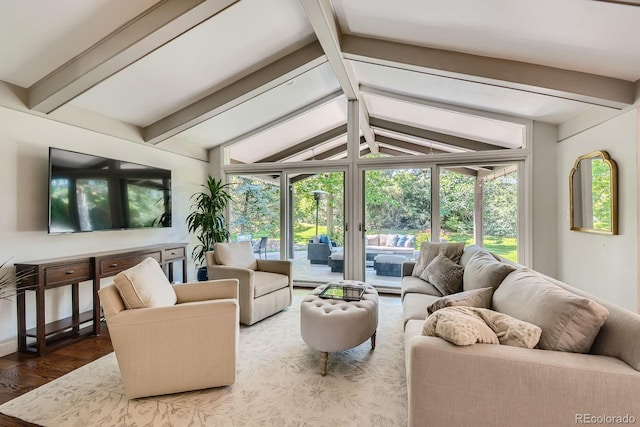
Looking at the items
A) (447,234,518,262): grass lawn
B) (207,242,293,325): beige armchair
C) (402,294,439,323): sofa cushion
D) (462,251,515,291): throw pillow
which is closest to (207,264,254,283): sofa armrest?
(207,242,293,325): beige armchair

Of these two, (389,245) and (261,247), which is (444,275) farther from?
(261,247)

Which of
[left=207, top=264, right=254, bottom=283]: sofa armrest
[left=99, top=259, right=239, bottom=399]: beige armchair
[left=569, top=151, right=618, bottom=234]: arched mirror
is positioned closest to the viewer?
[left=99, top=259, right=239, bottom=399]: beige armchair

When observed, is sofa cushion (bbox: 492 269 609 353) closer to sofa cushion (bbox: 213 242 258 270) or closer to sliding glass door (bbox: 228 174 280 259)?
sofa cushion (bbox: 213 242 258 270)

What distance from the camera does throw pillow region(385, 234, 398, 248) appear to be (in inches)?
187

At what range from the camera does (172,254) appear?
4.05 meters

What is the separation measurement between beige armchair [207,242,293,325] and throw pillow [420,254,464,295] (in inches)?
65.7

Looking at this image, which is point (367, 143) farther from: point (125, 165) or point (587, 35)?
point (125, 165)

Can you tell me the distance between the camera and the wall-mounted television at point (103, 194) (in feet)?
9.80

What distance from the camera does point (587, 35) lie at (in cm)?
235

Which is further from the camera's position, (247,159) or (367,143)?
A: (247,159)

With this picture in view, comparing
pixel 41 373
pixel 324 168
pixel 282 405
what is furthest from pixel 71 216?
pixel 324 168

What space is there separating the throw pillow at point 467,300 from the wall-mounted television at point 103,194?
3427mm

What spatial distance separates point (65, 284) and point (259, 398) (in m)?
2.17

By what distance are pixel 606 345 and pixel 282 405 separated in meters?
1.73
